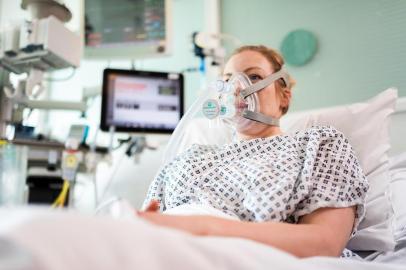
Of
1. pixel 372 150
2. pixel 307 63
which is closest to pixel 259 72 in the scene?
pixel 372 150

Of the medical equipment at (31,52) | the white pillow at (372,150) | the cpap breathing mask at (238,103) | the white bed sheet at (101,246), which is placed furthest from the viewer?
the medical equipment at (31,52)

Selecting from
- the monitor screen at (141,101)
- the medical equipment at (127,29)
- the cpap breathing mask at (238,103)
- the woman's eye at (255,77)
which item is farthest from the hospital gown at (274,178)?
the medical equipment at (127,29)

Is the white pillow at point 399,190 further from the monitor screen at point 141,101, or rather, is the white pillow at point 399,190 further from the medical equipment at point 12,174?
the medical equipment at point 12,174

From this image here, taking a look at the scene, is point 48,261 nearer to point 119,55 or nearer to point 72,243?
point 72,243

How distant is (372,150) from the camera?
4.52ft

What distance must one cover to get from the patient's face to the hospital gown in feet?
0.57

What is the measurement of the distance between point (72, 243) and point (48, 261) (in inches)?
1.2

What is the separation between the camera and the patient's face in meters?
1.40

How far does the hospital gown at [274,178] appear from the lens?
3.34 ft

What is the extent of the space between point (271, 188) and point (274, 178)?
0.04 m

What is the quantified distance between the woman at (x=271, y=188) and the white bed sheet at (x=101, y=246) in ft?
0.71

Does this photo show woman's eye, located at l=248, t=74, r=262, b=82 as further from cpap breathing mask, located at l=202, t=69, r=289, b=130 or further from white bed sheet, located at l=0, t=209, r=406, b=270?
white bed sheet, located at l=0, t=209, r=406, b=270

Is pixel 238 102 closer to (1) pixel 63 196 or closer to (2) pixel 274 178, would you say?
A: (2) pixel 274 178

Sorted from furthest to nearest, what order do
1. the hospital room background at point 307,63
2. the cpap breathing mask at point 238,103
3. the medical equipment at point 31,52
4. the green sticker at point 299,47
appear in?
the green sticker at point 299,47
the hospital room background at point 307,63
the medical equipment at point 31,52
the cpap breathing mask at point 238,103
